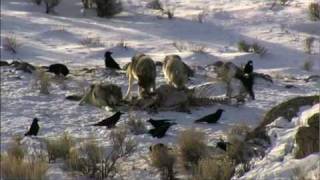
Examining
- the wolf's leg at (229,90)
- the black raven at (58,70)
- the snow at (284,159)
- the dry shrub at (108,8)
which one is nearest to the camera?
the snow at (284,159)

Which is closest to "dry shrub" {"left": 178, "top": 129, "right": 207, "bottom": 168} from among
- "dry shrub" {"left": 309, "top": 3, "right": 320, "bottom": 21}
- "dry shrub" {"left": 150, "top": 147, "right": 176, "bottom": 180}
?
"dry shrub" {"left": 150, "top": 147, "right": 176, "bottom": 180}

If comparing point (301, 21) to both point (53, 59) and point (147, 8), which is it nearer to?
point (147, 8)

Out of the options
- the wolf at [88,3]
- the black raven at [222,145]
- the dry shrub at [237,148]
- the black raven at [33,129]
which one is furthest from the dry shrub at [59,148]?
the wolf at [88,3]

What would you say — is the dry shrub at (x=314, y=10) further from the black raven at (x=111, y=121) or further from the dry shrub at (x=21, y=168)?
the dry shrub at (x=21, y=168)

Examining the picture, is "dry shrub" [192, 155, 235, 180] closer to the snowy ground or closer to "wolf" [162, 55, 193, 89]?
the snowy ground

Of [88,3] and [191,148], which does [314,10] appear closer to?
[88,3]

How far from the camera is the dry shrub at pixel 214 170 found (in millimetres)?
7570

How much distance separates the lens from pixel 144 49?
17625mm

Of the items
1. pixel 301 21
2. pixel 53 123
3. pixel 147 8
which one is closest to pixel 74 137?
pixel 53 123

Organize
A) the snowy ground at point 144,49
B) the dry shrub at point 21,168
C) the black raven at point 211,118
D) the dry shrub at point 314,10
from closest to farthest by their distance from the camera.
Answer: the dry shrub at point 21,168
the black raven at point 211,118
the snowy ground at point 144,49
the dry shrub at point 314,10

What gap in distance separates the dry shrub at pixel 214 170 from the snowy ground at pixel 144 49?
80 cm

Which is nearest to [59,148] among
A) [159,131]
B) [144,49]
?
[159,131]

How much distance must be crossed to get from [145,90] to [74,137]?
2.41 m

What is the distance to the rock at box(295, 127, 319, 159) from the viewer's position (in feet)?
24.3
